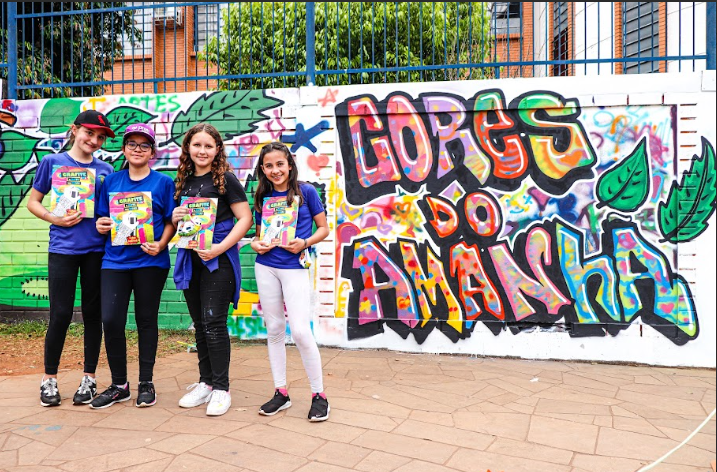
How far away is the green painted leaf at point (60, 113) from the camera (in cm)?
647

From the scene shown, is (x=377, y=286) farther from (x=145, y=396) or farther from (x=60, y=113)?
(x=60, y=113)

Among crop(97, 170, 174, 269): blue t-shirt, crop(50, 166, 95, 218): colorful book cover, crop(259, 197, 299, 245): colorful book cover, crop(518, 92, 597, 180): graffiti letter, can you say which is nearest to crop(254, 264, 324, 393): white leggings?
crop(259, 197, 299, 245): colorful book cover

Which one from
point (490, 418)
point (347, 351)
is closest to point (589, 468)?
point (490, 418)

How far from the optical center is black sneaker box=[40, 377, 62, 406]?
3941 mm

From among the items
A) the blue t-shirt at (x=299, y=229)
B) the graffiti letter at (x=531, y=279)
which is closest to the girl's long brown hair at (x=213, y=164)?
the blue t-shirt at (x=299, y=229)

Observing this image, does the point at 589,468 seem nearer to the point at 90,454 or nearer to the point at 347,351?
the point at 90,454

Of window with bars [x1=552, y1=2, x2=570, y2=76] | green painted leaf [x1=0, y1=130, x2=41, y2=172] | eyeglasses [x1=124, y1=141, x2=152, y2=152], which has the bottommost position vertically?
eyeglasses [x1=124, y1=141, x2=152, y2=152]

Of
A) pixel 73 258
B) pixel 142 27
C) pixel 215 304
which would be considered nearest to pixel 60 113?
pixel 142 27

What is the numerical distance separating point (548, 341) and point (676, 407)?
1.40m

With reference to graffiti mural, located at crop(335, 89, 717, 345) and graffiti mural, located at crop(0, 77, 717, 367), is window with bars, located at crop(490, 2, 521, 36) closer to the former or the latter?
graffiti mural, located at crop(0, 77, 717, 367)

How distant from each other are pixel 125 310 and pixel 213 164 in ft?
3.61

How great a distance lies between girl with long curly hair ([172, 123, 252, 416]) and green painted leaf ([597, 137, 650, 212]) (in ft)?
10.9

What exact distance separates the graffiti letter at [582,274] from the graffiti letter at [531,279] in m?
0.12

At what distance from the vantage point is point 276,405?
3838mm
